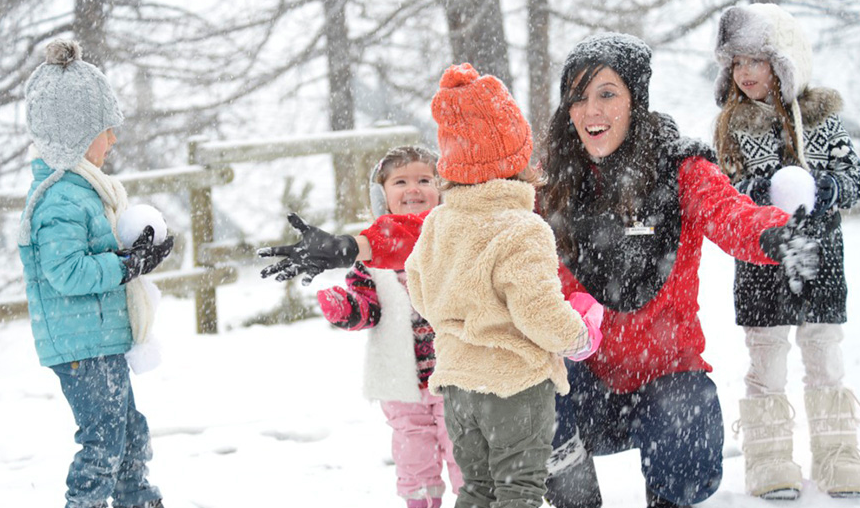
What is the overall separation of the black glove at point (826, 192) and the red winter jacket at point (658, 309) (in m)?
0.29

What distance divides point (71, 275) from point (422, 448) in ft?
4.40

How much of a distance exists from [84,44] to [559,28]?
5111 millimetres

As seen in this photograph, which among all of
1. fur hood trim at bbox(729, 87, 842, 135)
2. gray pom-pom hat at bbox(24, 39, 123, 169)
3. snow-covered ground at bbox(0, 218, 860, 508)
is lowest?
snow-covered ground at bbox(0, 218, 860, 508)

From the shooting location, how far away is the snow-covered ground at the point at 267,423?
3.38 metres

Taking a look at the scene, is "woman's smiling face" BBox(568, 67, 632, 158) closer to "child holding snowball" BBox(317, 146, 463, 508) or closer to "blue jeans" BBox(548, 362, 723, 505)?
"child holding snowball" BBox(317, 146, 463, 508)

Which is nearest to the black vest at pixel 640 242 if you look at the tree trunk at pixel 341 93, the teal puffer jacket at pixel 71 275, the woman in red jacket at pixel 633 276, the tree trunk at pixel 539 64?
the woman in red jacket at pixel 633 276

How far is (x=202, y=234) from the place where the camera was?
654cm

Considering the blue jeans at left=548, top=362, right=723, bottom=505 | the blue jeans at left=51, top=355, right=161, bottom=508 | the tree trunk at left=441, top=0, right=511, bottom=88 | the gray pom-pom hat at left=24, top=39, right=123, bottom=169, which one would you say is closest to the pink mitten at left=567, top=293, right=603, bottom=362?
the blue jeans at left=548, top=362, right=723, bottom=505

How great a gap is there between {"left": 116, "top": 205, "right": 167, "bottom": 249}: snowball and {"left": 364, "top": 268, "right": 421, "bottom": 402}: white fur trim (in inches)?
31.1

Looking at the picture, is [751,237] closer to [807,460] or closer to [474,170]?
[474,170]

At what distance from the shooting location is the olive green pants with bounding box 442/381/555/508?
2219 mm

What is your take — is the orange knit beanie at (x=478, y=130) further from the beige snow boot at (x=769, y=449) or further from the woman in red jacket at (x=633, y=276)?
the beige snow boot at (x=769, y=449)

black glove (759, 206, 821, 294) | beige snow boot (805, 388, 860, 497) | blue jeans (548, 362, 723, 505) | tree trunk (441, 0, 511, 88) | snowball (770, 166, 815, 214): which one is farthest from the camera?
tree trunk (441, 0, 511, 88)

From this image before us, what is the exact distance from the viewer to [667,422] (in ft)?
8.59
